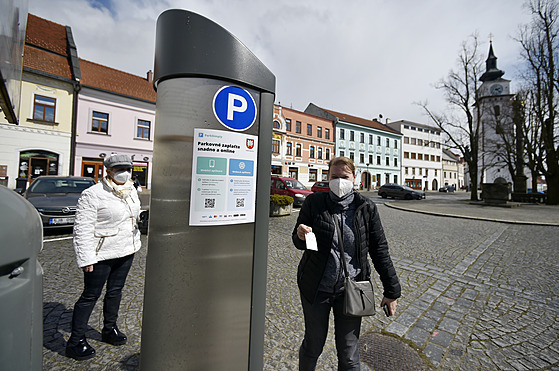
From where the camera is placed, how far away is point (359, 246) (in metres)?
1.97

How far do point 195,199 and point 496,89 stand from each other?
72619 mm

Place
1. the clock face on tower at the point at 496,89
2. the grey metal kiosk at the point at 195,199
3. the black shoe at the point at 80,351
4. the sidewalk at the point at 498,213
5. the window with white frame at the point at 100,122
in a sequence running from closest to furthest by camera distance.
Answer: the grey metal kiosk at the point at 195,199 < the black shoe at the point at 80,351 < the sidewalk at the point at 498,213 < the window with white frame at the point at 100,122 < the clock face on tower at the point at 496,89

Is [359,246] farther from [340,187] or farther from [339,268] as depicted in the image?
[340,187]

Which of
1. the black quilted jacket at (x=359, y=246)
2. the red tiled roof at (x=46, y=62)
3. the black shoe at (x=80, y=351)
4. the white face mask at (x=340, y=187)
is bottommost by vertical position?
the black shoe at (x=80, y=351)

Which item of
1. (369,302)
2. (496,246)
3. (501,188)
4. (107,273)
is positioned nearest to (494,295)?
(369,302)

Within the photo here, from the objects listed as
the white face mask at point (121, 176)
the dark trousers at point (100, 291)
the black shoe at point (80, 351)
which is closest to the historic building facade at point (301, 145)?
the white face mask at point (121, 176)

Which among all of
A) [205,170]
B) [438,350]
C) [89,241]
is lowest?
[438,350]

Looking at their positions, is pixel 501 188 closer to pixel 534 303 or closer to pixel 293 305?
pixel 534 303

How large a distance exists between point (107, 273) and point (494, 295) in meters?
5.04

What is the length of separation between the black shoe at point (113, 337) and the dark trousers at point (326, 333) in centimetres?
179

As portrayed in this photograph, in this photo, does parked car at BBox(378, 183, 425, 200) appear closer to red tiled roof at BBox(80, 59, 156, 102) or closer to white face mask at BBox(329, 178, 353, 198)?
red tiled roof at BBox(80, 59, 156, 102)

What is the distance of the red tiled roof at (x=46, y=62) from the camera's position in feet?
56.0

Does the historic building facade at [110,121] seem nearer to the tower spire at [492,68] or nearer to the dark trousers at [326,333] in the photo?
the dark trousers at [326,333]

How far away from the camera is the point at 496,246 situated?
22.1ft
